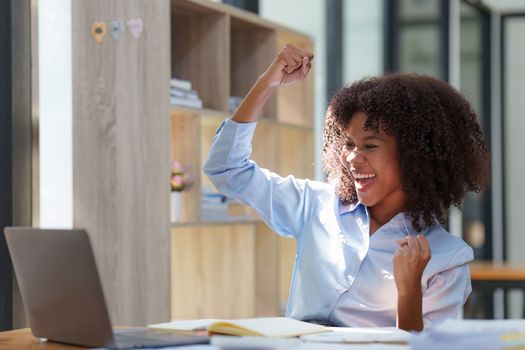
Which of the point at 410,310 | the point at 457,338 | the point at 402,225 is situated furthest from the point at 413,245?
the point at 457,338

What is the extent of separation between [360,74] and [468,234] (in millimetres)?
2436

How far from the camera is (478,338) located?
159 cm

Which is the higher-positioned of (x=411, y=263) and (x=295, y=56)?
(x=295, y=56)

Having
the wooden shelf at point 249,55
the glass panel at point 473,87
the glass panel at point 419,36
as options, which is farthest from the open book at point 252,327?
the glass panel at point 473,87

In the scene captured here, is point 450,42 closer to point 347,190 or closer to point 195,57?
point 195,57

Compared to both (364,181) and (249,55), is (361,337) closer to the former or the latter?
(364,181)

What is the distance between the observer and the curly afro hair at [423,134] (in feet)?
8.27

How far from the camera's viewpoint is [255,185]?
2.71m

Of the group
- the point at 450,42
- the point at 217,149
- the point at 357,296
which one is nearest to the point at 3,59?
the point at 217,149

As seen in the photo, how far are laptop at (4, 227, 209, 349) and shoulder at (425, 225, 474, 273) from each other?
0.80 metres

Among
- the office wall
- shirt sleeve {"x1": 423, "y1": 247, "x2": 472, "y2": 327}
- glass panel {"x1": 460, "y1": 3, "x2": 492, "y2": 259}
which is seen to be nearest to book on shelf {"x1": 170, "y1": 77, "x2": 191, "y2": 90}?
shirt sleeve {"x1": 423, "y1": 247, "x2": 472, "y2": 327}

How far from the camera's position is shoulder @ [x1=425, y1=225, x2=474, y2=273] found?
94.6 inches

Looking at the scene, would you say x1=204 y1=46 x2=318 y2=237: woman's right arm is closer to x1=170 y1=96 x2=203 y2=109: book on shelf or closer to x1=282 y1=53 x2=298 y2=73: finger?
x1=282 y1=53 x2=298 y2=73: finger

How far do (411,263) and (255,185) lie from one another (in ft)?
2.03
